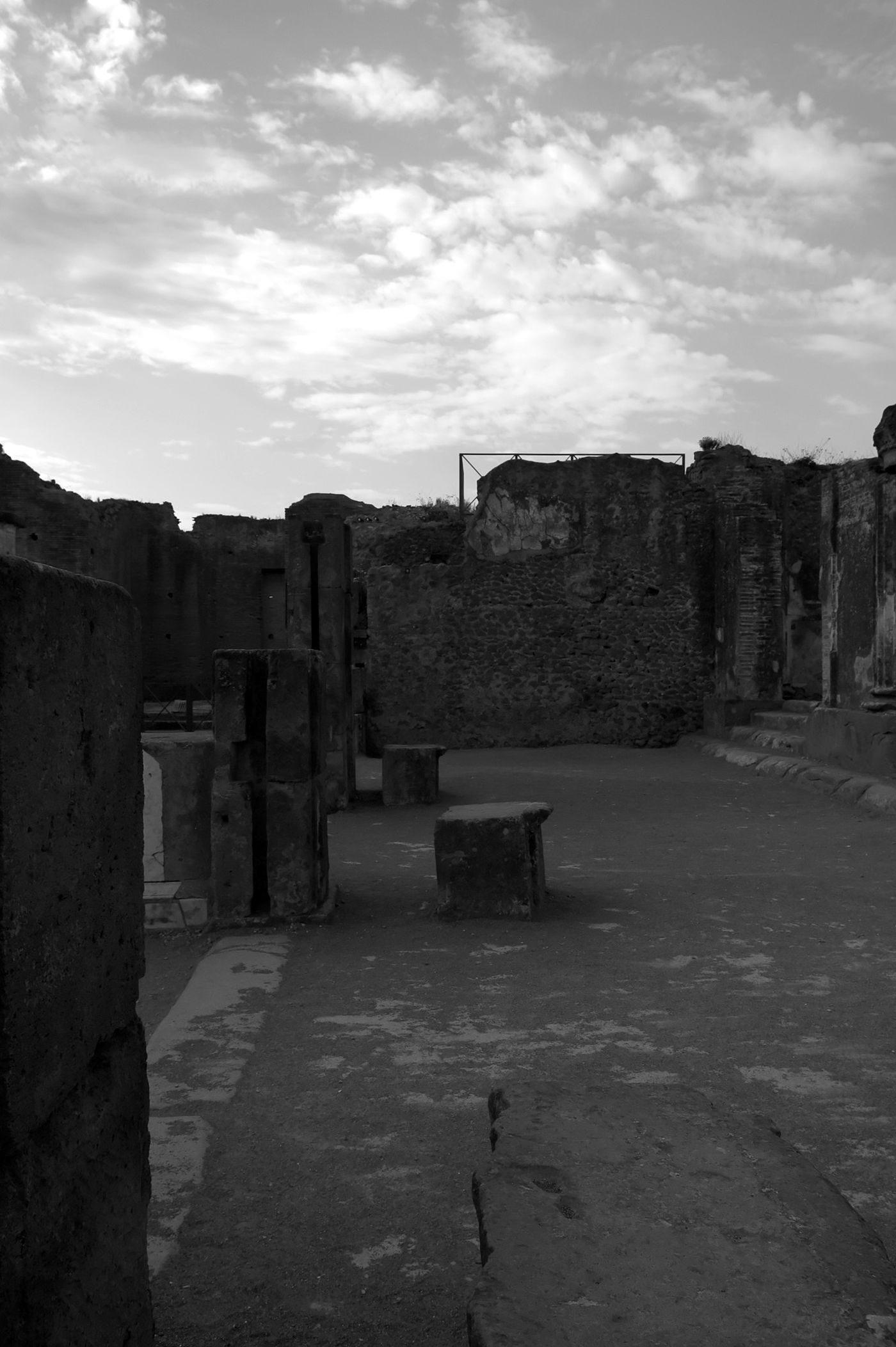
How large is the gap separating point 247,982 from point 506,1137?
2.41 m

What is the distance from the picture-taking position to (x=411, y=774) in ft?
33.9

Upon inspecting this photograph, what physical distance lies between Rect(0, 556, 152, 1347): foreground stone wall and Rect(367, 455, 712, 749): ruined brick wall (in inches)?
540

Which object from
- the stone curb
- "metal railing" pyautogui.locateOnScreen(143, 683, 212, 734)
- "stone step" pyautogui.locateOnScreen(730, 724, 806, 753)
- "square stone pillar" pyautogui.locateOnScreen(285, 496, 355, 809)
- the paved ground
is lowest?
the paved ground

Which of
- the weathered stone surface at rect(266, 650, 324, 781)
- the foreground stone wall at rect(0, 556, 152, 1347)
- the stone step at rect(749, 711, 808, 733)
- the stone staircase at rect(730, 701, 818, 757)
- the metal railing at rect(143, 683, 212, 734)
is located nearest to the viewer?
the foreground stone wall at rect(0, 556, 152, 1347)

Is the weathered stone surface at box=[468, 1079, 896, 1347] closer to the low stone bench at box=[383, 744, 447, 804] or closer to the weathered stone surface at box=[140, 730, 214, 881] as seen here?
the weathered stone surface at box=[140, 730, 214, 881]

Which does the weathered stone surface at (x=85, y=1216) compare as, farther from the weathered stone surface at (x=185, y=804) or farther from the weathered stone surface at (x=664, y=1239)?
the weathered stone surface at (x=185, y=804)

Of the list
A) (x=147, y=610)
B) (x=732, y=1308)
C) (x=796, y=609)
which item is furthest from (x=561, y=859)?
(x=147, y=610)

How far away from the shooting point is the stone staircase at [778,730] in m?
12.2

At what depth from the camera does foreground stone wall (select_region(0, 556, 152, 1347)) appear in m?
1.35

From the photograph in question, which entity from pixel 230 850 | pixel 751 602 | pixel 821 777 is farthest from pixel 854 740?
pixel 230 850

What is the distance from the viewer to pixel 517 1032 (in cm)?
376

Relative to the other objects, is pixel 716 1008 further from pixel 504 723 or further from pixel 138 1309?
pixel 504 723

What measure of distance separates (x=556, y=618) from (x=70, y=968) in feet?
47.2

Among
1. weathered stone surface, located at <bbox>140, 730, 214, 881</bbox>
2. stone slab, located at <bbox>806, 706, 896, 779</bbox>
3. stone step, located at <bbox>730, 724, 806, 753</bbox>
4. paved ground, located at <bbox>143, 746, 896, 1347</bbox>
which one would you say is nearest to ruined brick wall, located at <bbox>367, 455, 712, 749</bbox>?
stone step, located at <bbox>730, 724, 806, 753</bbox>
